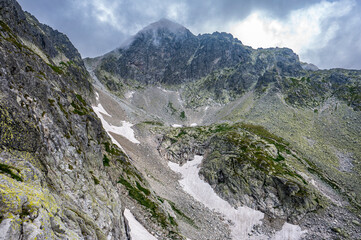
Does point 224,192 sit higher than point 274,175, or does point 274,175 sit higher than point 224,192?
point 274,175

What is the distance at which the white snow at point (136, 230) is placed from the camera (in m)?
20.4

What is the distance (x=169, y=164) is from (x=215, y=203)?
1920 centimetres

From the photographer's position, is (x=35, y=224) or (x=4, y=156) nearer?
(x=35, y=224)

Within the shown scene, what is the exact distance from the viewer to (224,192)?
4588 centimetres

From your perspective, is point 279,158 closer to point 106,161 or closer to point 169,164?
point 169,164

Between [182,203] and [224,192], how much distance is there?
43.2 feet

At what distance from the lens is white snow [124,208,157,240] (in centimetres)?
2042

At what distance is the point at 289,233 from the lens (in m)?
35.0

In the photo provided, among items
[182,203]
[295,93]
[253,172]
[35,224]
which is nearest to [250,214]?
[253,172]

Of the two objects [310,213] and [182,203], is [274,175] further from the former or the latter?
[182,203]

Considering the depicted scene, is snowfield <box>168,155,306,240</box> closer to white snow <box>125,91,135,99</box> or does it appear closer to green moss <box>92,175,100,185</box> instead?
green moss <box>92,175,100,185</box>

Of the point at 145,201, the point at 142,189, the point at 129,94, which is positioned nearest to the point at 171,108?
the point at 129,94

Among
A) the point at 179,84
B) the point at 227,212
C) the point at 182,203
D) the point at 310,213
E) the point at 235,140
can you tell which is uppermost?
the point at 179,84

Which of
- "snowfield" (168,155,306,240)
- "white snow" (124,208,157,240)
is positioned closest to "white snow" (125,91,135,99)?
"snowfield" (168,155,306,240)
